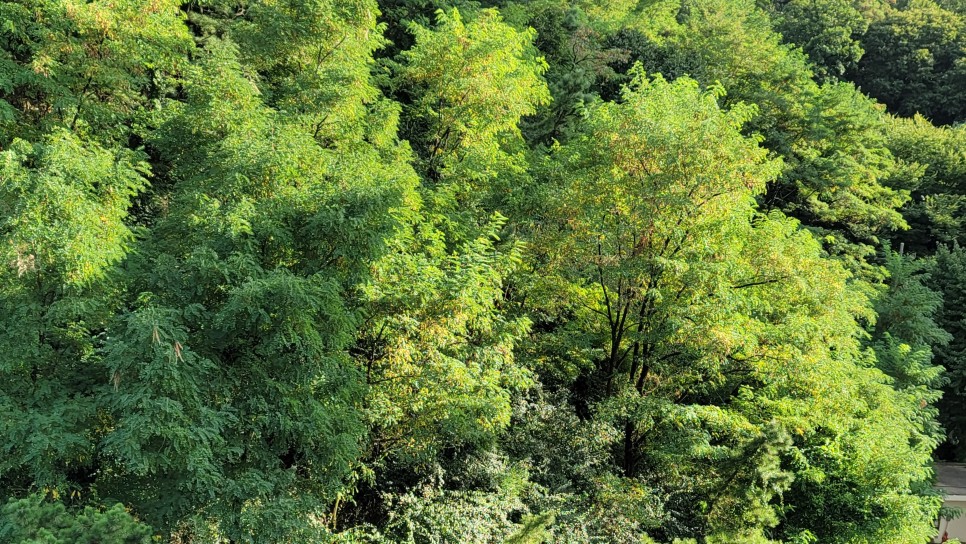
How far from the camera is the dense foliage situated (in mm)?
7867

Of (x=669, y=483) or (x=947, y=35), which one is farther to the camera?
(x=947, y=35)

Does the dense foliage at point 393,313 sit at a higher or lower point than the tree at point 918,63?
lower

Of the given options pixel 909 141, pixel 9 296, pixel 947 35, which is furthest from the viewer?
pixel 947 35

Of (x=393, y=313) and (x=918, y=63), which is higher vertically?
(x=918, y=63)

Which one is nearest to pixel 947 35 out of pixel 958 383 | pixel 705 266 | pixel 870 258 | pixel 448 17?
pixel 870 258

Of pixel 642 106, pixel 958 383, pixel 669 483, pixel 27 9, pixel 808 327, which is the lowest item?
pixel 958 383

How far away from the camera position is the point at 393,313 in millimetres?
10906

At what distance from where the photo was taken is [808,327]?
13023mm

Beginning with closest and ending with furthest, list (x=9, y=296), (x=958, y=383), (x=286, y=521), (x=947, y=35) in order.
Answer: (x=9, y=296) → (x=286, y=521) → (x=958, y=383) → (x=947, y=35)

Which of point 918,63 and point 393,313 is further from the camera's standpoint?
point 918,63

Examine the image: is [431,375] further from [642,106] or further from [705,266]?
[642,106]

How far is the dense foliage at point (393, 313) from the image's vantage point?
310 inches

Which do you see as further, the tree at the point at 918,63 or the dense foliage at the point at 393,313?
the tree at the point at 918,63

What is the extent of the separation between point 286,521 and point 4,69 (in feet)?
33.5
